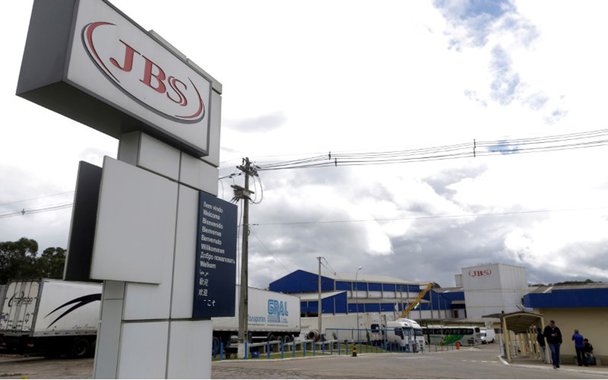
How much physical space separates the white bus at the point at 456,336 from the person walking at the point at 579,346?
36.3 meters

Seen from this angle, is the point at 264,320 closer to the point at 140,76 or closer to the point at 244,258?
the point at 244,258

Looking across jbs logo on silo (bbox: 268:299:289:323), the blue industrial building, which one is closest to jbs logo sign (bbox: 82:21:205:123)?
jbs logo on silo (bbox: 268:299:289:323)

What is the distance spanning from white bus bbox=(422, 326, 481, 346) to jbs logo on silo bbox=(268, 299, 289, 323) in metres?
25.8

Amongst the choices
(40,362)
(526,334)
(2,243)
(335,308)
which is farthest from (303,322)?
(2,243)

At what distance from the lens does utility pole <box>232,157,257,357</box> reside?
24422mm

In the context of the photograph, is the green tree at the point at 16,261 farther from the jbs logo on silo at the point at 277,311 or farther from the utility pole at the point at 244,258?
the utility pole at the point at 244,258

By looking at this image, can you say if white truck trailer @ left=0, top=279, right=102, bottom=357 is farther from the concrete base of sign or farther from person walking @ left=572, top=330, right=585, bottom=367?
person walking @ left=572, top=330, right=585, bottom=367

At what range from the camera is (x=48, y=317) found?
803 inches

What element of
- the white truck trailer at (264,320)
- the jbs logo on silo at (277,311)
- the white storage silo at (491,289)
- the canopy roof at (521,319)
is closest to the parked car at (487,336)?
the white storage silo at (491,289)

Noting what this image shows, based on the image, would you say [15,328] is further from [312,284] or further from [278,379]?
[312,284]

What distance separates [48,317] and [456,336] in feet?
Answer: 156

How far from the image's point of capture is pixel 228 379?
554 inches

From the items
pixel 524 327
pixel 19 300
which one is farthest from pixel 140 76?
pixel 524 327

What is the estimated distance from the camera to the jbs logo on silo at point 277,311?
32125 mm
